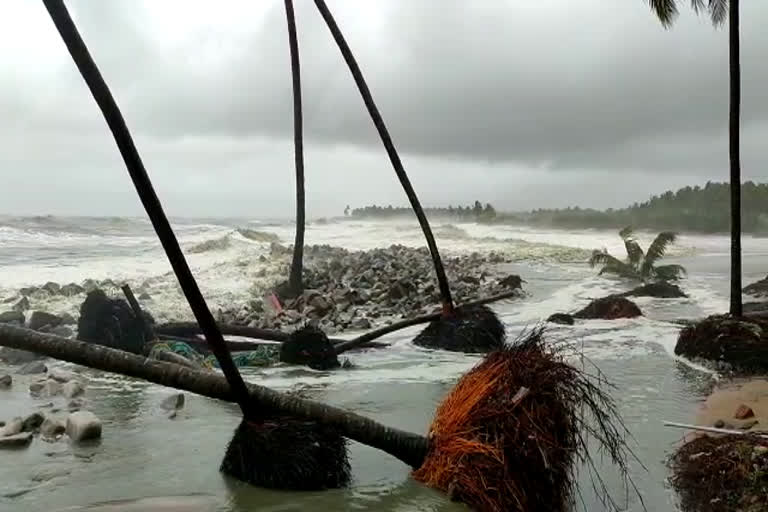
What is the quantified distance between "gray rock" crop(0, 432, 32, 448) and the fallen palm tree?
1193mm

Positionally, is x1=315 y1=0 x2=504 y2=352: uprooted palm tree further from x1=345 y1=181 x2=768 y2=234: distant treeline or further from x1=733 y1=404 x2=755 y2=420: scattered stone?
x1=345 y1=181 x2=768 y2=234: distant treeline

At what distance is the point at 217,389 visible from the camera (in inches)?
201

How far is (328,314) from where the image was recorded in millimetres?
15594

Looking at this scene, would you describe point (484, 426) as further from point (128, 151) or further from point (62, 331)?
point (62, 331)

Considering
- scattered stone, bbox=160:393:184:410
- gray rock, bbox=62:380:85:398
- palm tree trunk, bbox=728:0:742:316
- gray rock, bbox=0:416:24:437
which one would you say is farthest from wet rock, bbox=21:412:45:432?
palm tree trunk, bbox=728:0:742:316

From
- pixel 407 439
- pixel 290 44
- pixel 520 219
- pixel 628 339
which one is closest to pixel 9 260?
pixel 290 44

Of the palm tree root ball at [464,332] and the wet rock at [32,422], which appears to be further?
the palm tree root ball at [464,332]

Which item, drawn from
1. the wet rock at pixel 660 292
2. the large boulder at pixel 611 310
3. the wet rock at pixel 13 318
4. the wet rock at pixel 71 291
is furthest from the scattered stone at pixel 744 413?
the wet rock at pixel 71 291

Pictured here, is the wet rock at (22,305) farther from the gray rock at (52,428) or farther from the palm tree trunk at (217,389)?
the palm tree trunk at (217,389)

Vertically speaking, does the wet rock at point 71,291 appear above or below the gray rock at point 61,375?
above

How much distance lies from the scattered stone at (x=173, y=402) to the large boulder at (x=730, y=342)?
671cm

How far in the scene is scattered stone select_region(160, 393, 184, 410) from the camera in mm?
7340

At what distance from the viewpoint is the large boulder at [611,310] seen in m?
14.9

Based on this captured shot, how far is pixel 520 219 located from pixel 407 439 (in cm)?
6623
